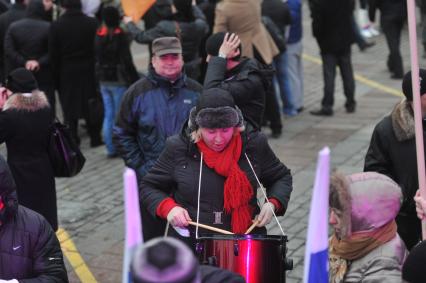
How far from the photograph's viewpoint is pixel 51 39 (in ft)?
29.8

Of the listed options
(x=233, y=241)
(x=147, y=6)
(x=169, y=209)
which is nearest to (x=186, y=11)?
(x=147, y=6)

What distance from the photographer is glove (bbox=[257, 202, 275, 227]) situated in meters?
4.21

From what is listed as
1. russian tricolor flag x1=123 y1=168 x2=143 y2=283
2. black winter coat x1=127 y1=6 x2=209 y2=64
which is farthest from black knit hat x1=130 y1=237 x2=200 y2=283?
black winter coat x1=127 y1=6 x2=209 y2=64

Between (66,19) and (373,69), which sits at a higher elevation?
(66,19)

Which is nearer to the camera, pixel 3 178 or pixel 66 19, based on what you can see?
pixel 3 178

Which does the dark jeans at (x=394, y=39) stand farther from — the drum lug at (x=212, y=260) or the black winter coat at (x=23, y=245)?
the black winter coat at (x=23, y=245)

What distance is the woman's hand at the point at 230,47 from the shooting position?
5.75 metres

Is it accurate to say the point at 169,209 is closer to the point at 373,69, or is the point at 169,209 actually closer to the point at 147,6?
the point at 147,6

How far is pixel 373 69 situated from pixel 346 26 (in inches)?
142

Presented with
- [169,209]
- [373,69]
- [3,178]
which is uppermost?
[3,178]

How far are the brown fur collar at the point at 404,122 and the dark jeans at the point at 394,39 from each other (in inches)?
329

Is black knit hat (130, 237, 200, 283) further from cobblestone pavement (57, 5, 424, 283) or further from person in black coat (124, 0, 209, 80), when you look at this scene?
person in black coat (124, 0, 209, 80)

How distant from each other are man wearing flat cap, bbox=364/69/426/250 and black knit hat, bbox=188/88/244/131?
36.9 inches

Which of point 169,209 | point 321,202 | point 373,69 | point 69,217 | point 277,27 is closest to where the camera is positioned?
point 321,202
